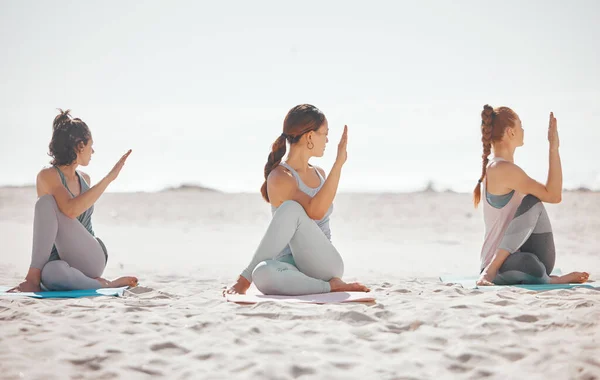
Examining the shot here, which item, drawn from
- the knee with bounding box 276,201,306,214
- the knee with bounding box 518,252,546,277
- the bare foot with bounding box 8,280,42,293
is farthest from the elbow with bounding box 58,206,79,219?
the knee with bounding box 518,252,546,277

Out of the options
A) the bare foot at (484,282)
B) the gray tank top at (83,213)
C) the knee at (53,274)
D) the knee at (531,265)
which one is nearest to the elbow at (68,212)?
the gray tank top at (83,213)

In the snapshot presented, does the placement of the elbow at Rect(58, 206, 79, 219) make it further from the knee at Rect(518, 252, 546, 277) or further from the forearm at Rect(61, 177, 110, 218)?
the knee at Rect(518, 252, 546, 277)

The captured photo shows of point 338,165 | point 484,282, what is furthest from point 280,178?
point 484,282

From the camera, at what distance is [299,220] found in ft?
16.5

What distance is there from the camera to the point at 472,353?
332 cm

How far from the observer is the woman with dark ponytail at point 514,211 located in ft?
18.1

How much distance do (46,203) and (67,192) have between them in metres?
0.19

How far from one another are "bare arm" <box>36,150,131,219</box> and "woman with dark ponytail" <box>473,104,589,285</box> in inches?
128

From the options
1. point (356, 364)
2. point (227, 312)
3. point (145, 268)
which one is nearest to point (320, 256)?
point (227, 312)

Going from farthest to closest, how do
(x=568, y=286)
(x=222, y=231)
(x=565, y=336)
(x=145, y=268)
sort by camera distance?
(x=222, y=231), (x=145, y=268), (x=568, y=286), (x=565, y=336)

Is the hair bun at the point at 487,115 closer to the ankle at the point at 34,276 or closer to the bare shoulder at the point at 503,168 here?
the bare shoulder at the point at 503,168

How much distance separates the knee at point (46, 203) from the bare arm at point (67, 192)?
3 cm

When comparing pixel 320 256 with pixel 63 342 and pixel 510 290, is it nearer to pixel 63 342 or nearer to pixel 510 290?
pixel 510 290

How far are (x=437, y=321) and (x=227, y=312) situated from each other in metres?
1.39
